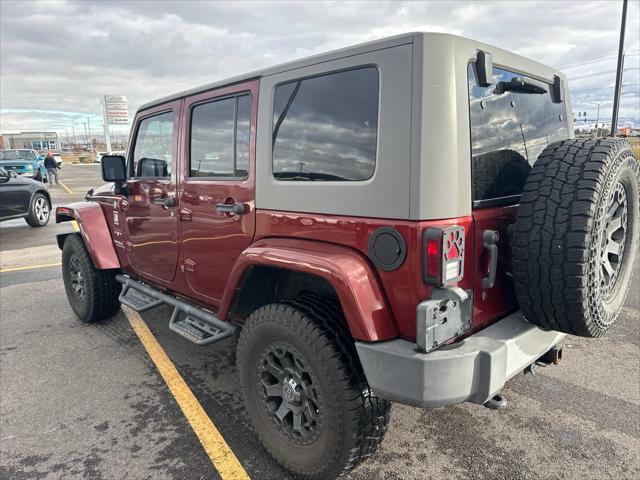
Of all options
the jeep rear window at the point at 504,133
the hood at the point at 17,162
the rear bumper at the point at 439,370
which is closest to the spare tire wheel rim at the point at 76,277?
the rear bumper at the point at 439,370

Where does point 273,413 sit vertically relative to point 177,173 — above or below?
below

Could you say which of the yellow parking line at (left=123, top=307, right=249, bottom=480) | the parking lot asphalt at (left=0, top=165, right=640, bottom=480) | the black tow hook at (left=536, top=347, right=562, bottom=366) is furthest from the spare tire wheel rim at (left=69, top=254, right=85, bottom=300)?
the black tow hook at (left=536, top=347, right=562, bottom=366)

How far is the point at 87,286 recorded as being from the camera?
430 centimetres

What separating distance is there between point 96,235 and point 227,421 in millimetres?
2302

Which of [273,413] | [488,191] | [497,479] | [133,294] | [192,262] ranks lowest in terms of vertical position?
[497,479]

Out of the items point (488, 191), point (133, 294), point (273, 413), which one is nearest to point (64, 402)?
point (133, 294)

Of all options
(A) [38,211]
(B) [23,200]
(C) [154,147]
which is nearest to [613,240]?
(C) [154,147]

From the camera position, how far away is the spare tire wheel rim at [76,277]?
446 cm

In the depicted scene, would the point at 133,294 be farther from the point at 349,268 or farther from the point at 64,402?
the point at 349,268

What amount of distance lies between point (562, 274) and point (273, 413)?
1.57 meters

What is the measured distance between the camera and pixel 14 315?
4918 millimetres

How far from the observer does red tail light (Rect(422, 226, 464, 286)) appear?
5.97 ft

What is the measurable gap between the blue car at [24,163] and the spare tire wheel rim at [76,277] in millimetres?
Result: 20297

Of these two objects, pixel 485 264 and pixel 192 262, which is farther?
pixel 192 262
